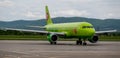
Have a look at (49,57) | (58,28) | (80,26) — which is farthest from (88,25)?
(49,57)

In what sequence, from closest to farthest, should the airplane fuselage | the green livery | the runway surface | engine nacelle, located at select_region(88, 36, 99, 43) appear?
the runway surface < the airplane fuselage < the green livery < engine nacelle, located at select_region(88, 36, 99, 43)

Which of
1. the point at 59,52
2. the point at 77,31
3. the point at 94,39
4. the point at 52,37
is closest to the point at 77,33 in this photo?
the point at 77,31

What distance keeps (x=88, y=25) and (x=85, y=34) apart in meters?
1.55

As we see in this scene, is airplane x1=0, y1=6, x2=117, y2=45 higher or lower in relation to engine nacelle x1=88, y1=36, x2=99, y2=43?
higher

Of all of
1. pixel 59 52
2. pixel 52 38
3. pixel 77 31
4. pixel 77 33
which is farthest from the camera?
pixel 52 38

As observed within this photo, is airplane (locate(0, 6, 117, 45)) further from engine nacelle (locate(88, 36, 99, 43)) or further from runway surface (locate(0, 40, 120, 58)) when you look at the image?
runway surface (locate(0, 40, 120, 58))

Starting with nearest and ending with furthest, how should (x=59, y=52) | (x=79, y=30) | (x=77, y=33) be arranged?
(x=59, y=52) → (x=79, y=30) → (x=77, y=33)

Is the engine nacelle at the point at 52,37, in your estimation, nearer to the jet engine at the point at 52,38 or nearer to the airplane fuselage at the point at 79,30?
the jet engine at the point at 52,38

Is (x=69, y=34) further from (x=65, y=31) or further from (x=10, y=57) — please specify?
(x=10, y=57)

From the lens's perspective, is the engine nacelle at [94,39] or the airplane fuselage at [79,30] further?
the engine nacelle at [94,39]

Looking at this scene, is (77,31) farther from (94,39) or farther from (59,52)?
(59,52)

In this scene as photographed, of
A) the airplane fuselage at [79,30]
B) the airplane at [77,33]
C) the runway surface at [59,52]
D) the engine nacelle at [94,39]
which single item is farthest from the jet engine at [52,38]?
the runway surface at [59,52]

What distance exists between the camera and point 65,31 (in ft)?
182

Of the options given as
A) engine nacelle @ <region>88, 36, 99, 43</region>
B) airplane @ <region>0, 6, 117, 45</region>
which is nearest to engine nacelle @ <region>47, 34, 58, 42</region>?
airplane @ <region>0, 6, 117, 45</region>
